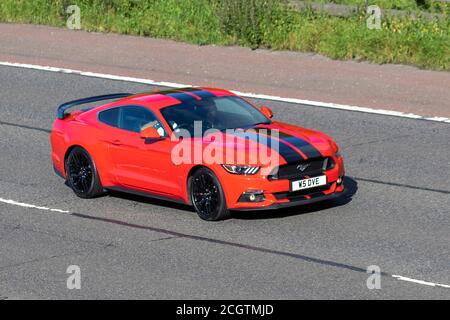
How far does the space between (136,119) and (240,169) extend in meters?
2.12

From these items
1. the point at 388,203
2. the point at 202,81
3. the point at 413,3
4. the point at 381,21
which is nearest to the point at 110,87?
the point at 202,81

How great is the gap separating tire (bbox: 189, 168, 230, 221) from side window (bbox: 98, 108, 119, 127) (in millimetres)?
1843

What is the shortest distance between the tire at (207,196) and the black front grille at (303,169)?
68cm

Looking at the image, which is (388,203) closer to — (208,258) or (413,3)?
(208,258)

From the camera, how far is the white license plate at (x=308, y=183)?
15.2 meters

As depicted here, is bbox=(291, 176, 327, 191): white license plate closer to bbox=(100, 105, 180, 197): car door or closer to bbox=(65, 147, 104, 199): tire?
bbox=(100, 105, 180, 197): car door

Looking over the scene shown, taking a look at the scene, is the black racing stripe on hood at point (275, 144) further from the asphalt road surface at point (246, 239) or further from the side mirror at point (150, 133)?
the side mirror at point (150, 133)

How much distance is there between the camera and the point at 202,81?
79.3ft

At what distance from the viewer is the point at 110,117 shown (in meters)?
17.0

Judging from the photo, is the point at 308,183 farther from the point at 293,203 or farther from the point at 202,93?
the point at 202,93

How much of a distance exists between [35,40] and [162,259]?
15342 millimetres
